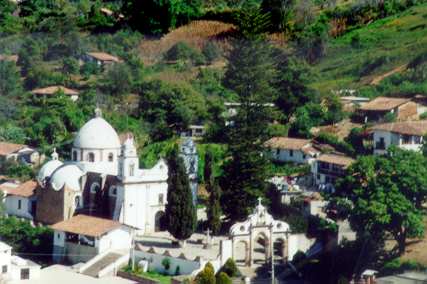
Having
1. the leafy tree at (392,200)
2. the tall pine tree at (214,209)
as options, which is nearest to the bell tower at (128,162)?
the tall pine tree at (214,209)

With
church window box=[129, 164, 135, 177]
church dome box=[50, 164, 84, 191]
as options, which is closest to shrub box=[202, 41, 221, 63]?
church dome box=[50, 164, 84, 191]

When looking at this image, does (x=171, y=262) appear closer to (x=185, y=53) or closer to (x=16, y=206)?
(x=16, y=206)

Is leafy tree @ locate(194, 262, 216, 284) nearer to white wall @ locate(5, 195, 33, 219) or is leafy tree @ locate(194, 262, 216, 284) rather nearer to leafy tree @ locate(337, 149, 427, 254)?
leafy tree @ locate(337, 149, 427, 254)

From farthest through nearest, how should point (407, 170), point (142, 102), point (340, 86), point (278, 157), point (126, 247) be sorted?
point (142, 102)
point (340, 86)
point (278, 157)
point (126, 247)
point (407, 170)

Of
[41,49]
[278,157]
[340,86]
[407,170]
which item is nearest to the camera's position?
[407,170]

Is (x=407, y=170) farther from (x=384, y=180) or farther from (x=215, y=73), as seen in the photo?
(x=215, y=73)

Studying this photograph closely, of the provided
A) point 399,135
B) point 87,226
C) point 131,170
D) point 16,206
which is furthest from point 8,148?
point 399,135

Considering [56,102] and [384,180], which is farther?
[56,102]

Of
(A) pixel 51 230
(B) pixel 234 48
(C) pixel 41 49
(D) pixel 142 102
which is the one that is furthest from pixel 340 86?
(C) pixel 41 49
